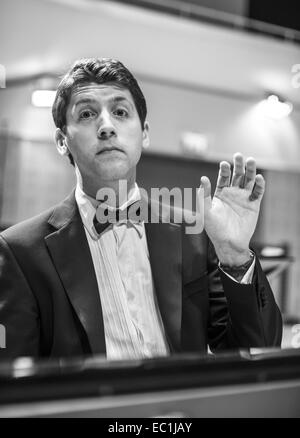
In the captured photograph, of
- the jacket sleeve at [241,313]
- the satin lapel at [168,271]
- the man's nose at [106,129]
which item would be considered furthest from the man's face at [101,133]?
the jacket sleeve at [241,313]

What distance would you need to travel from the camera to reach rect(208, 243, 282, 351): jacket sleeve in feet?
3.03

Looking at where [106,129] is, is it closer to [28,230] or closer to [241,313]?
[28,230]

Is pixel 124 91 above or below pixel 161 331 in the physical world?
above

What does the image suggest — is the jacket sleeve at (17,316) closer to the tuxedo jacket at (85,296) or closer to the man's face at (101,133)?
the tuxedo jacket at (85,296)

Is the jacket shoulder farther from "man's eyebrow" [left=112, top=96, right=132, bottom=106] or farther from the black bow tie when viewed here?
"man's eyebrow" [left=112, top=96, right=132, bottom=106]

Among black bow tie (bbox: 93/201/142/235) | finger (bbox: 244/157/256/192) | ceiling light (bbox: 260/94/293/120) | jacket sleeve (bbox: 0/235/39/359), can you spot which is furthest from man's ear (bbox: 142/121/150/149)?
ceiling light (bbox: 260/94/293/120)

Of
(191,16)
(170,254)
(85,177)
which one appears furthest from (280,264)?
(191,16)

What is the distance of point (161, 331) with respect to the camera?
97 cm

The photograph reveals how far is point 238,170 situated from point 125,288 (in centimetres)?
29

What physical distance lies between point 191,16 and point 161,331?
7.92 ft

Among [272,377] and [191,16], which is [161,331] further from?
[191,16]

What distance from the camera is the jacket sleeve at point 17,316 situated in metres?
0.90

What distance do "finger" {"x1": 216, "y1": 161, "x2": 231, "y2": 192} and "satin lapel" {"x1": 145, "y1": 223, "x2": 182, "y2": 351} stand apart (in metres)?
0.15

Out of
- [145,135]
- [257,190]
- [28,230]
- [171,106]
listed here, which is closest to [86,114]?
[145,135]
